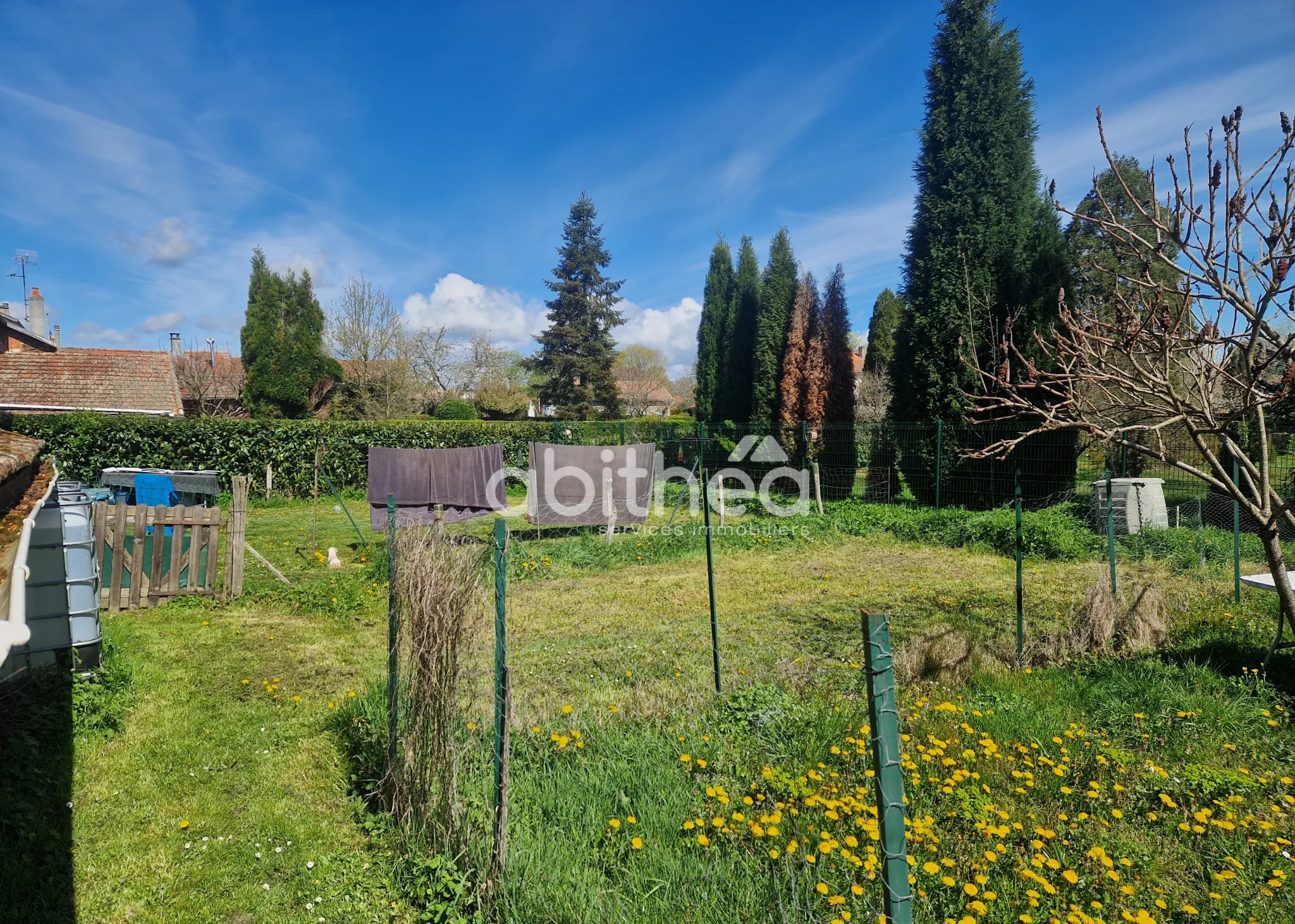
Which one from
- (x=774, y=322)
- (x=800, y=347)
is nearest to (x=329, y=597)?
(x=800, y=347)

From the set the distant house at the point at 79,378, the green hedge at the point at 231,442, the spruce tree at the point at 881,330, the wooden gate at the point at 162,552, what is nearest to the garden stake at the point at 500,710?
the wooden gate at the point at 162,552

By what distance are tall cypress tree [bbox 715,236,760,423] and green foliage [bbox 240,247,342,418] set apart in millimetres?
14166

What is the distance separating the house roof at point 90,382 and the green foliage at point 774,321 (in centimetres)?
1476

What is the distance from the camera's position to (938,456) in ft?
34.4

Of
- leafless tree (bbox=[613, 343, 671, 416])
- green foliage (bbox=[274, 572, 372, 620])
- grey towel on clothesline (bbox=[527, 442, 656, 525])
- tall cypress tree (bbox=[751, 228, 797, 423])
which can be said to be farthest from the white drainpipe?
leafless tree (bbox=[613, 343, 671, 416])

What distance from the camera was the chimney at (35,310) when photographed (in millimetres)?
22000

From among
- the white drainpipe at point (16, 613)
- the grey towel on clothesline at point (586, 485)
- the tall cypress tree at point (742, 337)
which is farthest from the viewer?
the tall cypress tree at point (742, 337)

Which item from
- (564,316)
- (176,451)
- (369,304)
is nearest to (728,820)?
(176,451)

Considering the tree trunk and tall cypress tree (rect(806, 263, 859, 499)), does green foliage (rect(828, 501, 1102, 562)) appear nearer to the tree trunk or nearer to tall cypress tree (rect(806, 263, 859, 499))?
the tree trunk

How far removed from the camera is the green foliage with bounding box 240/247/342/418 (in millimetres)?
22188

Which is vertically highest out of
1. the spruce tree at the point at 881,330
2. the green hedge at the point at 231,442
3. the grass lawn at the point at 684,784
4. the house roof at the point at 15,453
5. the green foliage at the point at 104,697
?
the spruce tree at the point at 881,330

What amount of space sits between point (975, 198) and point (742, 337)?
843 cm

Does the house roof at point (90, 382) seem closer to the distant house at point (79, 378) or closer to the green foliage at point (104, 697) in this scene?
the distant house at point (79, 378)

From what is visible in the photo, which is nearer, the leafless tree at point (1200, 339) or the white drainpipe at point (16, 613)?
the white drainpipe at point (16, 613)
